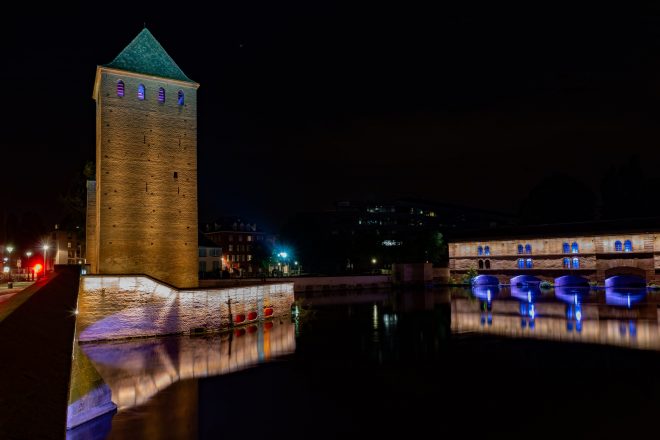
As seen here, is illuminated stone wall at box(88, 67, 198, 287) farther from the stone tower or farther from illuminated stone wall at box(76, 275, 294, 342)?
illuminated stone wall at box(76, 275, 294, 342)

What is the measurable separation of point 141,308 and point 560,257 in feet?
145

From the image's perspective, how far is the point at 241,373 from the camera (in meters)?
17.7

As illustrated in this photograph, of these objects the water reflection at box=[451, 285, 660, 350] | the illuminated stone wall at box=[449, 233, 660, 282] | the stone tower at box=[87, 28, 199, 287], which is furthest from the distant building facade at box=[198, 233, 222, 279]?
the illuminated stone wall at box=[449, 233, 660, 282]

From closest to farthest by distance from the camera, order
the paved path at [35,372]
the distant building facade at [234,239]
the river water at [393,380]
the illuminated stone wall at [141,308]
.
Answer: the paved path at [35,372], the river water at [393,380], the illuminated stone wall at [141,308], the distant building facade at [234,239]

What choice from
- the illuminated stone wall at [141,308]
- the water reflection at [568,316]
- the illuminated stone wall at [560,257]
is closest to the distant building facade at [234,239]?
the illuminated stone wall at [560,257]

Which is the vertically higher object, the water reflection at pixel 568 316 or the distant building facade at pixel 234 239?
the distant building facade at pixel 234 239

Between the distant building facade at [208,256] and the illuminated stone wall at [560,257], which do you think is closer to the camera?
the illuminated stone wall at [560,257]

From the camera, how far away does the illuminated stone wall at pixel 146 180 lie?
81.0 feet

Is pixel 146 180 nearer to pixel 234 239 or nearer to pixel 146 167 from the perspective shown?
pixel 146 167

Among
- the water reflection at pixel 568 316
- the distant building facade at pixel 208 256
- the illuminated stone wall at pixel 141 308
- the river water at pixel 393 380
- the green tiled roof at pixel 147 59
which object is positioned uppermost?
the green tiled roof at pixel 147 59

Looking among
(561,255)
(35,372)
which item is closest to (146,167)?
(35,372)

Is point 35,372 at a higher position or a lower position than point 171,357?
higher

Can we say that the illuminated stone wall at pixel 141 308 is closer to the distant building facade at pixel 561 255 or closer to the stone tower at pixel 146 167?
the stone tower at pixel 146 167

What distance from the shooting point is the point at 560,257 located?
2073 inches
